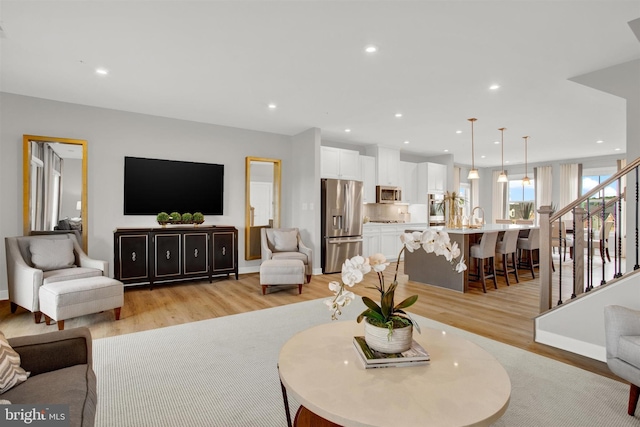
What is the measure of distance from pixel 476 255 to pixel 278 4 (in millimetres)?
4229

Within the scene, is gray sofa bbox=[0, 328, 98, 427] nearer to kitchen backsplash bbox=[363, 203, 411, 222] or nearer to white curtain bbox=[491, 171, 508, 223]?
kitchen backsplash bbox=[363, 203, 411, 222]

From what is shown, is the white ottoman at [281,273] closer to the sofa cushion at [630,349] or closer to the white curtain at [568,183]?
the sofa cushion at [630,349]

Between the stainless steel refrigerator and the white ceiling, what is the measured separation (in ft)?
4.48

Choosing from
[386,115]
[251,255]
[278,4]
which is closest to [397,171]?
[386,115]

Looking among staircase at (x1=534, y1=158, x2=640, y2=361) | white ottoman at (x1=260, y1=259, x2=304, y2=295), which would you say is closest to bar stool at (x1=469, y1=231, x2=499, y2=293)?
staircase at (x1=534, y1=158, x2=640, y2=361)

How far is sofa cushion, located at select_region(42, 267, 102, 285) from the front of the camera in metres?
3.45

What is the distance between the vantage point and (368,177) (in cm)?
746

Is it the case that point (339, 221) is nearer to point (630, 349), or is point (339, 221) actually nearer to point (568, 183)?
point (630, 349)

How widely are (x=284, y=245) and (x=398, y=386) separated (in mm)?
Result: 4312

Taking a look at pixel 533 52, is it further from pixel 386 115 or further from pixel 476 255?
pixel 476 255

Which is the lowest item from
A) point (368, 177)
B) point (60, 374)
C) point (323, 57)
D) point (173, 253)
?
point (60, 374)

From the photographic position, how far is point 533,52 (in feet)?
10.2

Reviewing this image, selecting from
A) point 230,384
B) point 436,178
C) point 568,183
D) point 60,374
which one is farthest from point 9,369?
point 568,183

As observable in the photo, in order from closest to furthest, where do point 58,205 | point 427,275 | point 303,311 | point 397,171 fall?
1. point 303,311
2. point 58,205
3. point 427,275
4. point 397,171
